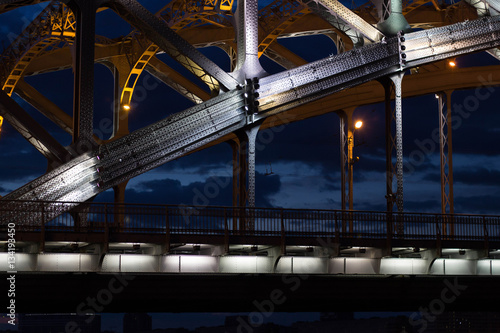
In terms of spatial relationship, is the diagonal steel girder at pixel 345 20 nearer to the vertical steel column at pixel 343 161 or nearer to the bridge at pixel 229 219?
the bridge at pixel 229 219

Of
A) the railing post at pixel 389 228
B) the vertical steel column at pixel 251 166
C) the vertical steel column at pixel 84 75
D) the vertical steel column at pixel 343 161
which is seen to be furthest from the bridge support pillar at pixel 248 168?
the vertical steel column at pixel 343 161

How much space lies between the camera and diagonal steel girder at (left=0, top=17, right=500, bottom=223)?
2898cm

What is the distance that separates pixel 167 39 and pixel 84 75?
399 cm

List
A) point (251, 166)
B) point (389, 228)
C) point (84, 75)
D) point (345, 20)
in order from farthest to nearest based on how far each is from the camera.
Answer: point (345, 20), point (251, 166), point (389, 228), point (84, 75)

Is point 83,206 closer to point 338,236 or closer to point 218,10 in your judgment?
point 338,236

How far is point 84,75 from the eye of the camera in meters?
28.9

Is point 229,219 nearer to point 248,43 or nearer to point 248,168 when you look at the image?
point 248,168

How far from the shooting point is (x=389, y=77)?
37.8m

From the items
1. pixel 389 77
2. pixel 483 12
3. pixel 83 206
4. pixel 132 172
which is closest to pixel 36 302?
pixel 83 206

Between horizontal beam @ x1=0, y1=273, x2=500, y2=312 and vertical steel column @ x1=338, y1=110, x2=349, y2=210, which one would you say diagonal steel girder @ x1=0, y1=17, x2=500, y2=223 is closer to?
horizontal beam @ x1=0, y1=273, x2=500, y2=312

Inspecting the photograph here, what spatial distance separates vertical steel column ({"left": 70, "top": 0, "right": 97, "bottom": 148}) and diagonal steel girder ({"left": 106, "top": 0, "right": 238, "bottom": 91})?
1.65 m

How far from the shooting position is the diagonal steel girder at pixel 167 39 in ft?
102

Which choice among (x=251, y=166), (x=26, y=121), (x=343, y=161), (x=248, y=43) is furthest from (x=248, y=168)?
(x=343, y=161)

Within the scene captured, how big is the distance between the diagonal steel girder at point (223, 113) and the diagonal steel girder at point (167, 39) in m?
1.01
